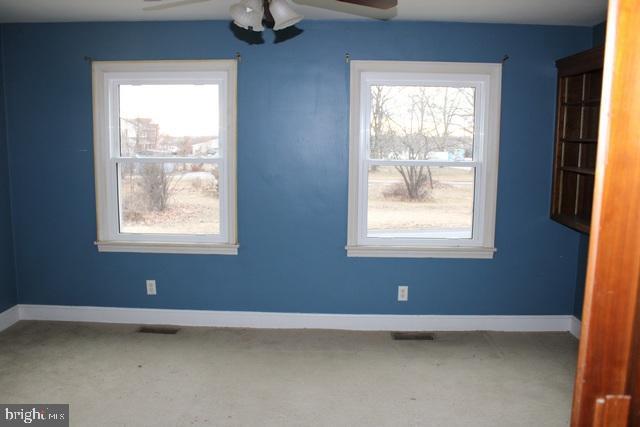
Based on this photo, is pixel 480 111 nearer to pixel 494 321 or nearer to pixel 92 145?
pixel 494 321

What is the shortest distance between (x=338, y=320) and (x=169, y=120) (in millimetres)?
2109

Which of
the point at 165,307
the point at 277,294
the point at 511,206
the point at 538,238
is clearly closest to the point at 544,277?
the point at 538,238

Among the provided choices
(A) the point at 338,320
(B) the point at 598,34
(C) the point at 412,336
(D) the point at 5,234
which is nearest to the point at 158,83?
(D) the point at 5,234

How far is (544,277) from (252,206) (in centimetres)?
241

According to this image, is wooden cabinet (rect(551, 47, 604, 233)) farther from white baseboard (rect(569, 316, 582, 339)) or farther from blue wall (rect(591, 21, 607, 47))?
white baseboard (rect(569, 316, 582, 339))

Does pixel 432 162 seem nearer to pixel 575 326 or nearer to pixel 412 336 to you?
pixel 412 336

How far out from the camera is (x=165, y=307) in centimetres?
422

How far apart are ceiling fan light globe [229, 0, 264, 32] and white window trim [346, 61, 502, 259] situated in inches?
63.7

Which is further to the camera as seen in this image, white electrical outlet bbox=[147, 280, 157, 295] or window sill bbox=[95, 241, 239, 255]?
white electrical outlet bbox=[147, 280, 157, 295]

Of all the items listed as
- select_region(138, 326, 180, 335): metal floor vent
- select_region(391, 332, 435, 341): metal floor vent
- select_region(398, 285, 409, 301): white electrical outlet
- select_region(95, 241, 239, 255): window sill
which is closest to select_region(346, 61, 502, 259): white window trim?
select_region(398, 285, 409, 301): white electrical outlet

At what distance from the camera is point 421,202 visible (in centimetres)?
405

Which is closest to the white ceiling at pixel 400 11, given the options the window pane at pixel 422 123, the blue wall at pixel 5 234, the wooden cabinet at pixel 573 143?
the wooden cabinet at pixel 573 143

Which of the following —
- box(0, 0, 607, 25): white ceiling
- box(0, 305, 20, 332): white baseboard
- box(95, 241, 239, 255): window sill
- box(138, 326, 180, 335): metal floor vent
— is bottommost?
box(138, 326, 180, 335): metal floor vent

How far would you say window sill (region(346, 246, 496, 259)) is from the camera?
4039mm
